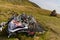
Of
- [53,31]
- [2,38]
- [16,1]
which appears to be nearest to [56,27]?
[53,31]

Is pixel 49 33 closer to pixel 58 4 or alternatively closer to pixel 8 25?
pixel 8 25

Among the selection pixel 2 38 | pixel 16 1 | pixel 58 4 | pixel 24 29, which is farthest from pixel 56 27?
pixel 16 1

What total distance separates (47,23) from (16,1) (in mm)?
30536

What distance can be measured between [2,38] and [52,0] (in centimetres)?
3579

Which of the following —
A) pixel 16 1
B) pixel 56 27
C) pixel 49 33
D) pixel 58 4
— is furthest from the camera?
pixel 16 1

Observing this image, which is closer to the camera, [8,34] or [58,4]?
[8,34]

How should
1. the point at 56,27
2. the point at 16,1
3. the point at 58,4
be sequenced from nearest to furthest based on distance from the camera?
the point at 56,27, the point at 58,4, the point at 16,1

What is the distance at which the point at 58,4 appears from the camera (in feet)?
157

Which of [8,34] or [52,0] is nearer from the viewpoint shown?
[8,34]

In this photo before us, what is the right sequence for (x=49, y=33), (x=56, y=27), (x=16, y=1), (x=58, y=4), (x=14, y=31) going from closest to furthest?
(x=14, y=31), (x=49, y=33), (x=56, y=27), (x=58, y=4), (x=16, y=1)

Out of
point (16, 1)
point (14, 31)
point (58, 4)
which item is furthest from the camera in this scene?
point (16, 1)

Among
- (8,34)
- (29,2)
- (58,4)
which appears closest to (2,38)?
(8,34)

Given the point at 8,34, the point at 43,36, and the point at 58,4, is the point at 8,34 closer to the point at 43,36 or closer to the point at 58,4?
the point at 43,36

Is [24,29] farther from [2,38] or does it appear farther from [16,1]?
[16,1]
